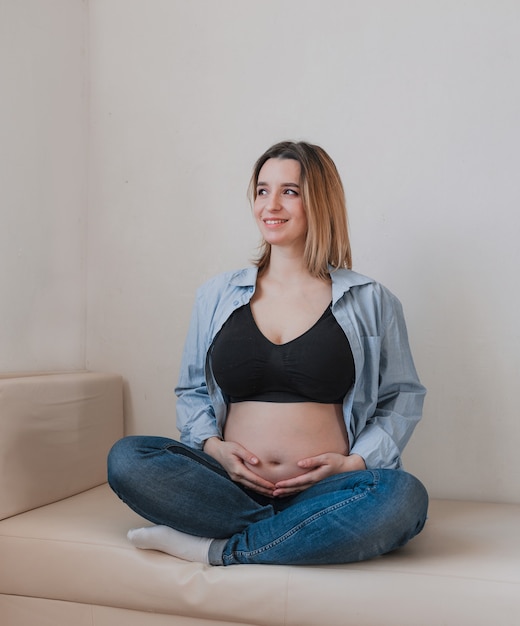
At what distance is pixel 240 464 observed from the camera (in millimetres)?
1883

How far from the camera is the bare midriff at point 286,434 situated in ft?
6.24

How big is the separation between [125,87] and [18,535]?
156 centimetres

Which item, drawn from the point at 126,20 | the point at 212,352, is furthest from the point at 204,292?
the point at 126,20

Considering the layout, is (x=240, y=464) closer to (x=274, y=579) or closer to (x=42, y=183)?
(x=274, y=579)

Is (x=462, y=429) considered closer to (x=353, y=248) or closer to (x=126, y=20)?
(x=353, y=248)

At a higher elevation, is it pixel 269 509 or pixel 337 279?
pixel 337 279

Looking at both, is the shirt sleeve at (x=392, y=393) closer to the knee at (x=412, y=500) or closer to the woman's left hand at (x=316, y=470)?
the woman's left hand at (x=316, y=470)

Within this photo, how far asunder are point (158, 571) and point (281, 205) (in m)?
0.93

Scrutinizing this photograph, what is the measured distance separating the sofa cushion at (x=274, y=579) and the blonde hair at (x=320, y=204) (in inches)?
28.8

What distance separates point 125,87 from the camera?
2.74 meters

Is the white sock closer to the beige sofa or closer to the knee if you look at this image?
the beige sofa

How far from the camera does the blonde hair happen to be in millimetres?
2045

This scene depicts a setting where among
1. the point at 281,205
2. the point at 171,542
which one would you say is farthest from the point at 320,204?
the point at 171,542

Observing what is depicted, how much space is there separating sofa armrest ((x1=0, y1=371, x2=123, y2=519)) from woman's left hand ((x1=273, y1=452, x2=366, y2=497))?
2.14 feet
